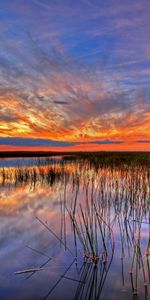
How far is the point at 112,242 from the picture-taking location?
17.5 ft

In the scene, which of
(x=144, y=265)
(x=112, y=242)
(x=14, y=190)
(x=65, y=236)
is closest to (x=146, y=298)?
(x=144, y=265)

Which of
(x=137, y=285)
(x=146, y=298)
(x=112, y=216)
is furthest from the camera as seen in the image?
(x=112, y=216)

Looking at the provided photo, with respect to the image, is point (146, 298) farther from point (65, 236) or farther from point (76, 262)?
point (65, 236)

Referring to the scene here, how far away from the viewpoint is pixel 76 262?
454 cm

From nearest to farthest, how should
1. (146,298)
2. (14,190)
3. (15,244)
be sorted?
(146,298), (15,244), (14,190)

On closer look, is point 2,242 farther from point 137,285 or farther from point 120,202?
point 120,202

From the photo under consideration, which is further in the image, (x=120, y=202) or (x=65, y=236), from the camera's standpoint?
(x=120, y=202)

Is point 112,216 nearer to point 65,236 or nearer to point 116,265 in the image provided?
point 65,236

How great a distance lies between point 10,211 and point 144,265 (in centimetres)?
465

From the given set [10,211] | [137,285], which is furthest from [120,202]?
[137,285]

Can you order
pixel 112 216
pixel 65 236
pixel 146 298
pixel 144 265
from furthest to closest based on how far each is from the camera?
pixel 112 216 → pixel 65 236 → pixel 144 265 → pixel 146 298

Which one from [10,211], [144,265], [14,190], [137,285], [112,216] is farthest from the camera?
[14,190]

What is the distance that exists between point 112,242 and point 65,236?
0.94 metres

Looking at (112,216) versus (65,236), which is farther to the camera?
(112,216)
